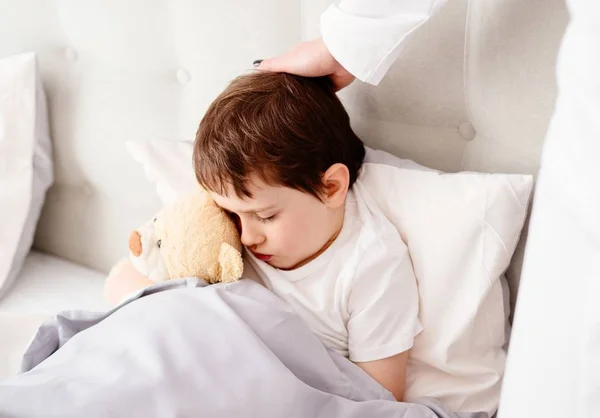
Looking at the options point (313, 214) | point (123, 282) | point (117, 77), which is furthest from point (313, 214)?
point (117, 77)

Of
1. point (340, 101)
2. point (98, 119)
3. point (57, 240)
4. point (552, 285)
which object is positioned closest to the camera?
point (552, 285)

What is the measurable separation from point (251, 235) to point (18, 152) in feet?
1.79

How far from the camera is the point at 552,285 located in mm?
419

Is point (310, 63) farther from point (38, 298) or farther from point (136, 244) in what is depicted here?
point (38, 298)

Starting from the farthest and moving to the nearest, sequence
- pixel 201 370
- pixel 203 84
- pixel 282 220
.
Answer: pixel 203 84 < pixel 282 220 < pixel 201 370

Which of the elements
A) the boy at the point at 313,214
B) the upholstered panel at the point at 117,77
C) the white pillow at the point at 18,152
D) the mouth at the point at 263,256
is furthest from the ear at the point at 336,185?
the white pillow at the point at 18,152

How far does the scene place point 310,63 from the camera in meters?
0.83

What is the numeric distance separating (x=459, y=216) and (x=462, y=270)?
0.07 meters

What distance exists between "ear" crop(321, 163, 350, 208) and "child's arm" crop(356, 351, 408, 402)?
206 millimetres

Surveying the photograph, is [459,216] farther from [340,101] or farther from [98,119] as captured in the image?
[98,119]

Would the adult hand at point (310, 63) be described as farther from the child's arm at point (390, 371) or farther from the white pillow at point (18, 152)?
the white pillow at point (18, 152)


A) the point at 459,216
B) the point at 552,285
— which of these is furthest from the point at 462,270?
the point at 552,285

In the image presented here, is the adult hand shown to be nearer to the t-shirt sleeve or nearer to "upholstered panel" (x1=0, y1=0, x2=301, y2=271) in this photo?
"upholstered panel" (x1=0, y1=0, x2=301, y2=271)

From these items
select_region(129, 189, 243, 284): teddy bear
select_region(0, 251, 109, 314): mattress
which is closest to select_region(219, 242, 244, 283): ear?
select_region(129, 189, 243, 284): teddy bear
